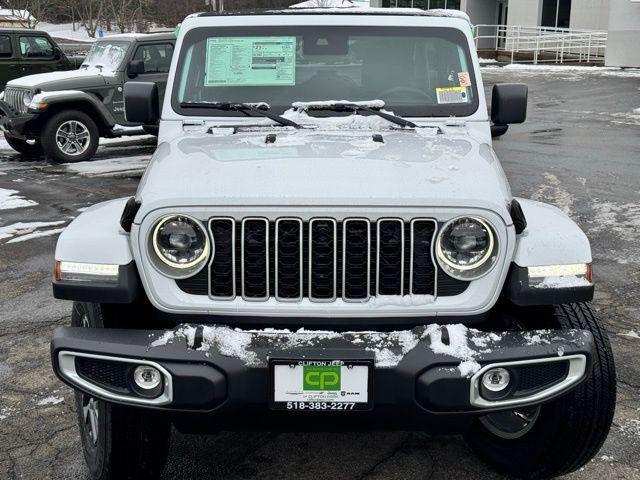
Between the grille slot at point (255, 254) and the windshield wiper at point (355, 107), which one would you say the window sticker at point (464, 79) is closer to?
the windshield wiper at point (355, 107)

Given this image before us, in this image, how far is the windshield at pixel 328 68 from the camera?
401cm

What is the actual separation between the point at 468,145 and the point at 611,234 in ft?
13.8

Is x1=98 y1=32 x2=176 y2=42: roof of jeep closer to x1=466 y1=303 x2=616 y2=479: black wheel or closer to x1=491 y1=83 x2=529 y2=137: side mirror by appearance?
x1=491 y1=83 x2=529 y2=137: side mirror

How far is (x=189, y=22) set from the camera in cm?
424

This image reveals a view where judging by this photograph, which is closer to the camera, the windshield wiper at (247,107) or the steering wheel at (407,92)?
the windshield wiper at (247,107)

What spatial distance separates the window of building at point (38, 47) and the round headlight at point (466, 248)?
14357 millimetres

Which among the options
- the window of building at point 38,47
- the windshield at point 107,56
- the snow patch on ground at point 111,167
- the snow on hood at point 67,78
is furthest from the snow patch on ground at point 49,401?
the window of building at point 38,47

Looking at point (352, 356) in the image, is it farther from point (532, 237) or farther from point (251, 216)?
point (532, 237)

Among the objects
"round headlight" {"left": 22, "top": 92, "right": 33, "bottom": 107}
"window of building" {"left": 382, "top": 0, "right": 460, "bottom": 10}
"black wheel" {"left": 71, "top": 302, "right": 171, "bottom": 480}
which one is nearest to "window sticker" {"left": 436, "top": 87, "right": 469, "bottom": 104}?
"black wheel" {"left": 71, "top": 302, "right": 171, "bottom": 480}

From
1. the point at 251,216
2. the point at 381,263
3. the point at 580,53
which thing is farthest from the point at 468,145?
the point at 580,53

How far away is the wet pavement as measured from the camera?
3.38 m

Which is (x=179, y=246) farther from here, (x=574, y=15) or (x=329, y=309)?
(x=574, y=15)

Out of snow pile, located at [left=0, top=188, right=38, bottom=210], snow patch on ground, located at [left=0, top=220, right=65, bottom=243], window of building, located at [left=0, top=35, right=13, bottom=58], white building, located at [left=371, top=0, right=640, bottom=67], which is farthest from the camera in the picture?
white building, located at [left=371, top=0, right=640, bottom=67]

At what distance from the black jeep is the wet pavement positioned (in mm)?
458
